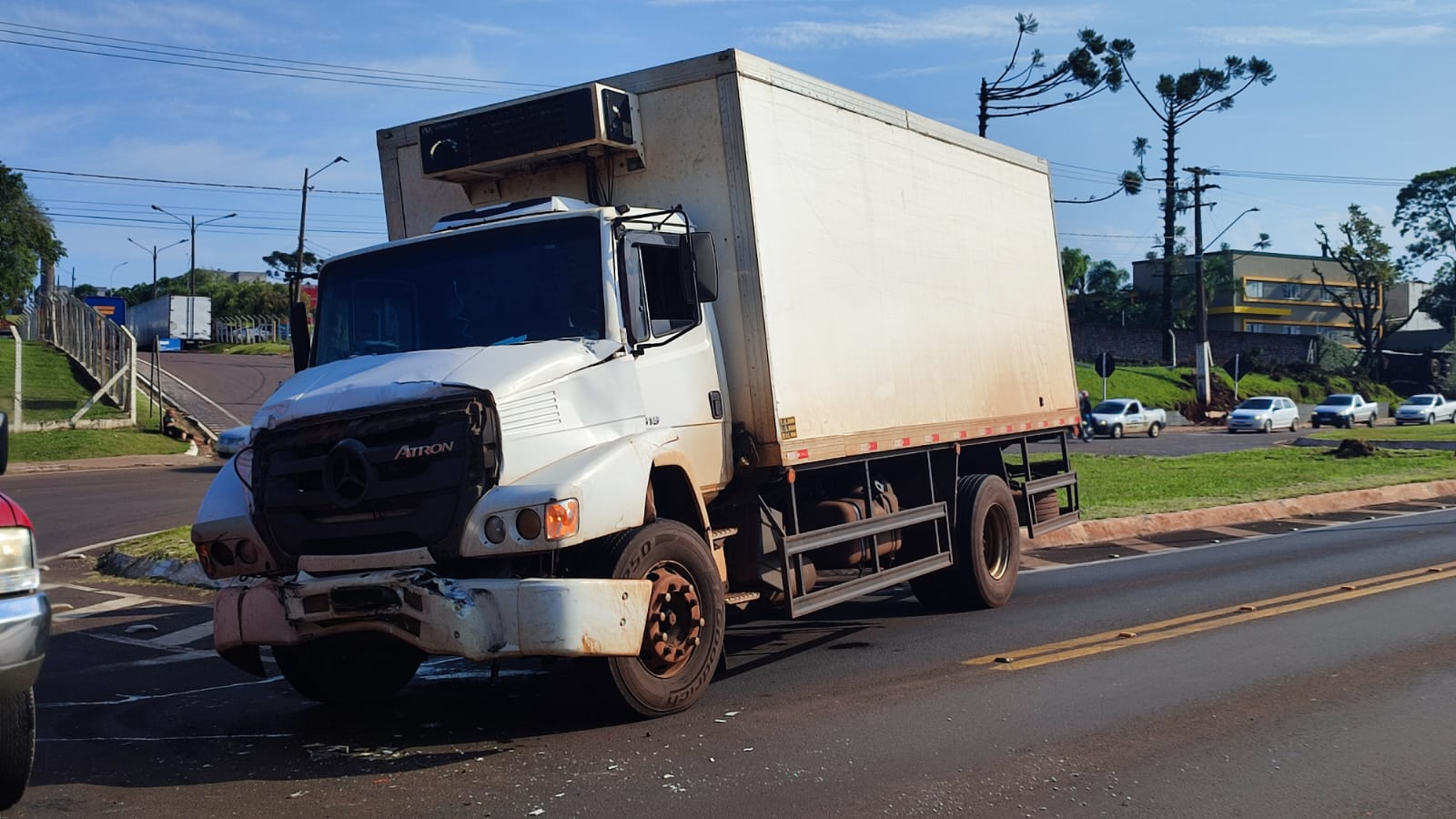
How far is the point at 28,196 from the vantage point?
154ft

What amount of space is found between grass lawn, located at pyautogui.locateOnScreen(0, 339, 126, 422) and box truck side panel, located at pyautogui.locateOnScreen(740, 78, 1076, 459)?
2529 cm

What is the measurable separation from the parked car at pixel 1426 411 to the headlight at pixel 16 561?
58422 mm

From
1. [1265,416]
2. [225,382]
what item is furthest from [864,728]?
[1265,416]

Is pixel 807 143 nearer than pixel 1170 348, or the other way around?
pixel 807 143

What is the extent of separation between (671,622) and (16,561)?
10.1 feet

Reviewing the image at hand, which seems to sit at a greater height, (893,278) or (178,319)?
(178,319)

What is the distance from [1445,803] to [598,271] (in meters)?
4.64

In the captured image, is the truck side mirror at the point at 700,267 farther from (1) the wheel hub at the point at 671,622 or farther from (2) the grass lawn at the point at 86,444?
(2) the grass lawn at the point at 86,444

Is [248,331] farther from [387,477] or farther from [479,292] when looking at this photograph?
[387,477]

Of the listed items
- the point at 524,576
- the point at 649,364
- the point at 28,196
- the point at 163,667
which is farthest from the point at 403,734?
the point at 28,196

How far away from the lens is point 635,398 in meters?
6.89

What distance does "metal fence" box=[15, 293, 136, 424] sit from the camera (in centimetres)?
3164

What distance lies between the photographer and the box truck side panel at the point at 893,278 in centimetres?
818

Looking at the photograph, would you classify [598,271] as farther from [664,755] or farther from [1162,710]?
[1162,710]
